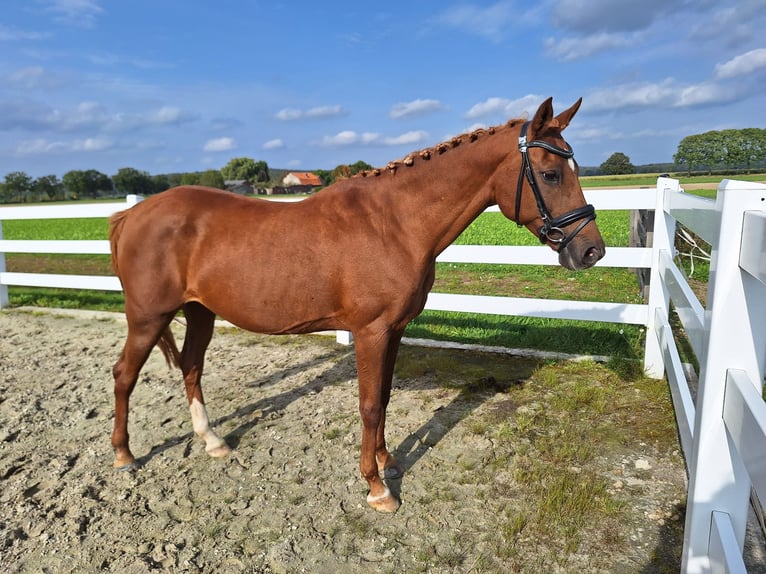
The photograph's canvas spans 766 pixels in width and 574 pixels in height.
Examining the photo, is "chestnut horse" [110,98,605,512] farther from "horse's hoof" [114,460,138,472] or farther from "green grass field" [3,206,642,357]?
"green grass field" [3,206,642,357]

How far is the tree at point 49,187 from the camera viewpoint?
72.2 m

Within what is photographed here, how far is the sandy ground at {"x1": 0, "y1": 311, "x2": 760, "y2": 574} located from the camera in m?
2.45

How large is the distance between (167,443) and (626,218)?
52.0ft

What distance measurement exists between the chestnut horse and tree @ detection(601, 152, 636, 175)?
1194mm

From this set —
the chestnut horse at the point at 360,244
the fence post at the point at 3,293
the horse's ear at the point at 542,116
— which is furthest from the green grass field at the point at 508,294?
the horse's ear at the point at 542,116

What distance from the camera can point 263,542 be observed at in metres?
2.57

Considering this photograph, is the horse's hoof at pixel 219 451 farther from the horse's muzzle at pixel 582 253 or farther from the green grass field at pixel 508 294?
the green grass field at pixel 508 294

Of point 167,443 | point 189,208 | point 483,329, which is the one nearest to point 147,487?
point 167,443

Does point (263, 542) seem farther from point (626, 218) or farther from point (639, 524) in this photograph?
point (626, 218)

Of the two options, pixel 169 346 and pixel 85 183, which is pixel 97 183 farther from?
pixel 169 346

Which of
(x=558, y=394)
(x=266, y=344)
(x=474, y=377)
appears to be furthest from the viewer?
(x=266, y=344)

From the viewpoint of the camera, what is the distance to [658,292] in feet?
14.4

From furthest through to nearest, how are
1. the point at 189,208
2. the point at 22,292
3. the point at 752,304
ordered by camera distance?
the point at 22,292, the point at 189,208, the point at 752,304

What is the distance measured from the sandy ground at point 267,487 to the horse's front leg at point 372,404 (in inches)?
4.1
